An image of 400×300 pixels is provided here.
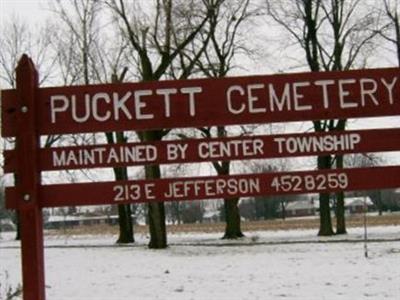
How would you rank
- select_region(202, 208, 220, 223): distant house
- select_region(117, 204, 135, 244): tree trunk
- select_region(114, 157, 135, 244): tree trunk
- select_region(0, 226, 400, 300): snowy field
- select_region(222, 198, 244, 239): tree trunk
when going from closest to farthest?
select_region(0, 226, 400, 300): snowy field
select_region(114, 157, 135, 244): tree trunk
select_region(117, 204, 135, 244): tree trunk
select_region(222, 198, 244, 239): tree trunk
select_region(202, 208, 220, 223): distant house

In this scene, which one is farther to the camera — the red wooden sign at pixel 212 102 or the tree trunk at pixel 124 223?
the tree trunk at pixel 124 223

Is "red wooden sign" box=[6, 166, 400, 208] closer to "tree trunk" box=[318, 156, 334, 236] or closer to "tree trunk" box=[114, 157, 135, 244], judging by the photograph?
"tree trunk" box=[318, 156, 334, 236]

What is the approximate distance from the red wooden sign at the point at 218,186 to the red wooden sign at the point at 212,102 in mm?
527

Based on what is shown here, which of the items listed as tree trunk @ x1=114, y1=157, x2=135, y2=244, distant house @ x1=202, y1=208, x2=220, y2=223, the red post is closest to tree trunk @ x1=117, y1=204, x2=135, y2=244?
tree trunk @ x1=114, y1=157, x2=135, y2=244

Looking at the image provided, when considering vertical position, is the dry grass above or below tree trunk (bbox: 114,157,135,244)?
below

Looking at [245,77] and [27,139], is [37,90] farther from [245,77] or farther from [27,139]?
[245,77]

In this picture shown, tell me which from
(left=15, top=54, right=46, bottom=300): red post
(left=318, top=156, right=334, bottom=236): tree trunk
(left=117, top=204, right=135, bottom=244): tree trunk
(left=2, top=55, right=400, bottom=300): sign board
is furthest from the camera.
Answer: (left=117, top=204, right=135, bottom=244): tree trunk

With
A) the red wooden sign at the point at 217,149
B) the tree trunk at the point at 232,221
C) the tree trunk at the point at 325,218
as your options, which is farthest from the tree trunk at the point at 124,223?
the red wooden sign at the point at 217,149

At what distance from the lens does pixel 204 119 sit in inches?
262

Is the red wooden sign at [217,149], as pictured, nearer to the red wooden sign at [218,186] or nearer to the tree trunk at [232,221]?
the red wooden sign at [218,186]

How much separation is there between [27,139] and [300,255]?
52.0 feet

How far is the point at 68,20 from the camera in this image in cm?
3772

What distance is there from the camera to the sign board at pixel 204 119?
21.7 feet

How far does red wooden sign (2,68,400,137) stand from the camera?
6633mm
